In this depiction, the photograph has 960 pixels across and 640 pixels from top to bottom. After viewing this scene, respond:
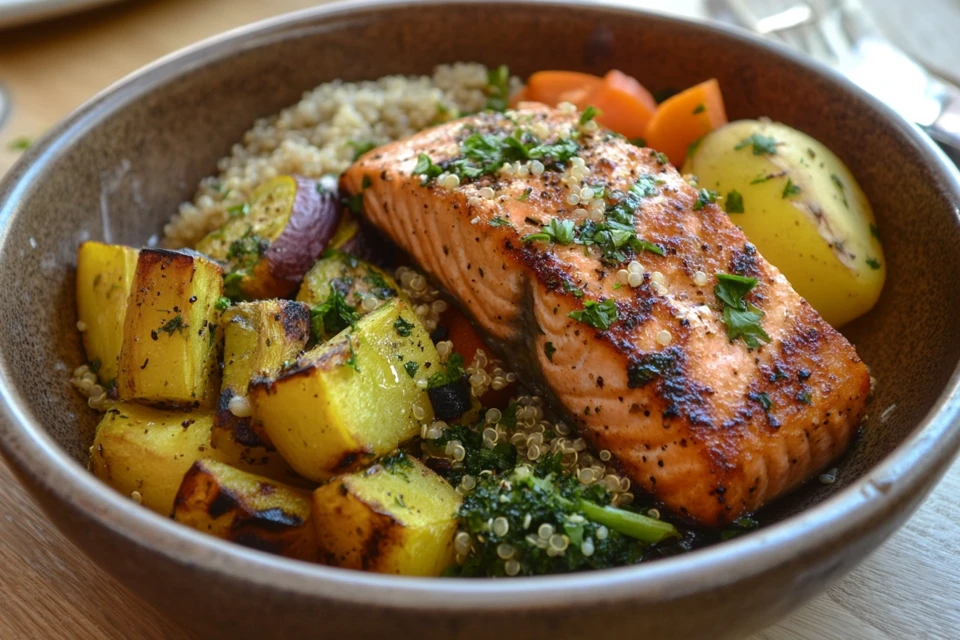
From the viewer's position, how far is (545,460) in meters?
1.39

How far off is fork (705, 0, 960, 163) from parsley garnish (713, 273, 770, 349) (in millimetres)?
1084

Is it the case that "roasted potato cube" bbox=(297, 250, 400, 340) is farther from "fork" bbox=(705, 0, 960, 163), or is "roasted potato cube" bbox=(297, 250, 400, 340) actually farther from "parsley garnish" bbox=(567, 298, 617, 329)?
"fork" bbox=(705, 0, 960, 163)

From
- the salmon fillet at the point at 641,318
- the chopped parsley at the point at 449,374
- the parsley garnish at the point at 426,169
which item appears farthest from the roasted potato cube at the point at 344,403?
the parsley garnish at the point at 426,169

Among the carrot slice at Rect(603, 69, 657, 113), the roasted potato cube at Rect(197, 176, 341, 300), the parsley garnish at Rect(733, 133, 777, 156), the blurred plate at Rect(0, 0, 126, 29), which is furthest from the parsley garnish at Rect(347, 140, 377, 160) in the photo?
the blurred plate at Rect(0, 0, 126, 29)

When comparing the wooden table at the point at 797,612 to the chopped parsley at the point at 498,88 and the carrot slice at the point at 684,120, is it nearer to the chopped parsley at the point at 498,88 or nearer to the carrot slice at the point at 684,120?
the carrot slice at the point at 684,120

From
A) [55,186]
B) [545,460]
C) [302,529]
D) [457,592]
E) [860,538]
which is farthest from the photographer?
[55,186]

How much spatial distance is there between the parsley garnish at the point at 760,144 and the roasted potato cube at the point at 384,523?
108cm

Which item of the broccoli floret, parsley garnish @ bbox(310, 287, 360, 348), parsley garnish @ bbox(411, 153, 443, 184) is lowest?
the broccoli floret

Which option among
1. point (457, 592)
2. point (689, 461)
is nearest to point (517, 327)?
point (689, 461)

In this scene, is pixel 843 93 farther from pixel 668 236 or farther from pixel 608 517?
pixel 608 517

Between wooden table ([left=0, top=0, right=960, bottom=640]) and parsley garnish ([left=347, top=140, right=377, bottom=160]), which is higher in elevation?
parsley garnish ([left=347, top=140, right=377, bottom=160])

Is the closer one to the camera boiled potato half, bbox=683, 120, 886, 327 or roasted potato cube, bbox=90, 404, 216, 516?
roasted potato cube, bbox=90, 404, 216, 516

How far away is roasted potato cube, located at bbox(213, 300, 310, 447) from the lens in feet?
4.41

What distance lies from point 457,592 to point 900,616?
2.72ft
